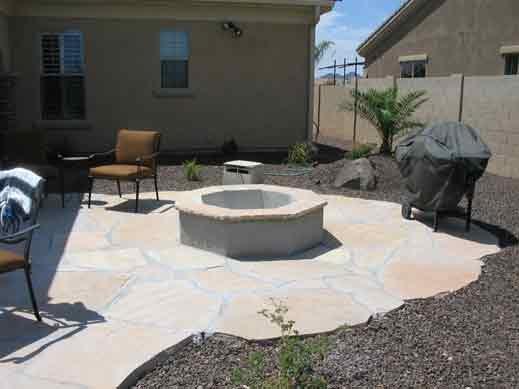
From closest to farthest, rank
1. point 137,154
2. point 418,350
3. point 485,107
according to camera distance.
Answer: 1. point 418,350
2. point 137,154
3. point 485,107

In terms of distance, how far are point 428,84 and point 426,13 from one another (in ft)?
25.4

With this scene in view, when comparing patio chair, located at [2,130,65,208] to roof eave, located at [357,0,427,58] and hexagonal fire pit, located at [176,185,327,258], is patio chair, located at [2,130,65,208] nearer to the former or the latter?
hexagonal fire pit, located at [176,185,327,258]

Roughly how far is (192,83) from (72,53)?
269cm

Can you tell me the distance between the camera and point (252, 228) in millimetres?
6293

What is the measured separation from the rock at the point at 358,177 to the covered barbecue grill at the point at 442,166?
225 centimetres

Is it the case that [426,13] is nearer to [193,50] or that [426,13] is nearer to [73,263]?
[193,50]

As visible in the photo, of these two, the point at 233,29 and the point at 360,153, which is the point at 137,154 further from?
the point at 233,29

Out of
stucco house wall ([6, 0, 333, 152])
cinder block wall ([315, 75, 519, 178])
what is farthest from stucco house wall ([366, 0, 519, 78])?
stucco house wall ([6, 0, 333, 152])

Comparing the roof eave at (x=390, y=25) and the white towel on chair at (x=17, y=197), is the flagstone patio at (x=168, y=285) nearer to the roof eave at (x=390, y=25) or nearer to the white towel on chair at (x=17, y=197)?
the white towel on chair at (x=17, y=197)

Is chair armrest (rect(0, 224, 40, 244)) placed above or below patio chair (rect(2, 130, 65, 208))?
below

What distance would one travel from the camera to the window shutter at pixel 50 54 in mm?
12992

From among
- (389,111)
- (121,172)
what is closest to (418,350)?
(121,172)

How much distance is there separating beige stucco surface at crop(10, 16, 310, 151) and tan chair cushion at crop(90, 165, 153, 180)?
17.4ft

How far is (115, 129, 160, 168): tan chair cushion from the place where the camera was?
29.2ft
